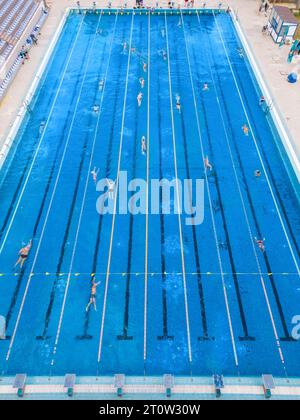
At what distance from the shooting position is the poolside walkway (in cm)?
1634

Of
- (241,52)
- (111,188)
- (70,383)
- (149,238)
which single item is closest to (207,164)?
(111,188)

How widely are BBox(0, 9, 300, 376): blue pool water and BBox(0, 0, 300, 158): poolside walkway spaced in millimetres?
926

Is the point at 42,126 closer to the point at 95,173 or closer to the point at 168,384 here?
the point at 95,173

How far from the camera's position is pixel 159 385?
8469mm

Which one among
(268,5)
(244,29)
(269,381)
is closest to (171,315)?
(269,381)

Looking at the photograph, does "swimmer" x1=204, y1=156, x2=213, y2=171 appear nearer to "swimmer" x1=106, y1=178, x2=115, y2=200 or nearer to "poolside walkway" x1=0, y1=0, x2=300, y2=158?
"poolside walkway" x1=0, y1=0, x2=300, y2=158

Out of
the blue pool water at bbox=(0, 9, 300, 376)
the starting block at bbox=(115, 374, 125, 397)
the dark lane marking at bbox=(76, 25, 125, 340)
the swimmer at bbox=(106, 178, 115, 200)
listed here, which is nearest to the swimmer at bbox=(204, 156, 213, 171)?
the blue pool water at bbox=(0, 9, 300, 376)

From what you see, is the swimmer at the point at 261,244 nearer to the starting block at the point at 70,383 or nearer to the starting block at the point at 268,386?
the starting block at the point at 268,386

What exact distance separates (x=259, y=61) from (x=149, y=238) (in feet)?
49.6

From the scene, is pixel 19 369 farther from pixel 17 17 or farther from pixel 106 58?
pixel 17 17

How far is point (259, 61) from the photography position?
20328mm

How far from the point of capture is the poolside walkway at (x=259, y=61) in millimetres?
16341

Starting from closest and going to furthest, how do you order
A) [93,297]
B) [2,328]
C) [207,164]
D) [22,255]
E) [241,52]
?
[2,328], [93,297], [22,255], [207,164], [241,52]

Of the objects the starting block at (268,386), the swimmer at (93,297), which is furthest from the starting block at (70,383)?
the starting block at (268,386)
